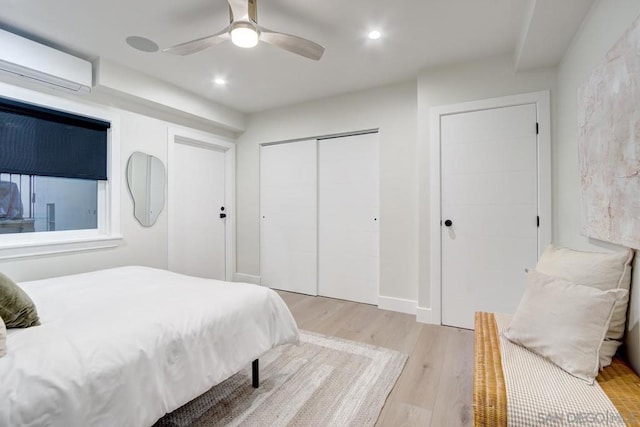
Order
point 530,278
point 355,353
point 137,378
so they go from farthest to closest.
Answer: point 355,353, point 530,278, point 137,378

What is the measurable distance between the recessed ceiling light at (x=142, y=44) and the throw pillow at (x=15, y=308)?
6.34 ft

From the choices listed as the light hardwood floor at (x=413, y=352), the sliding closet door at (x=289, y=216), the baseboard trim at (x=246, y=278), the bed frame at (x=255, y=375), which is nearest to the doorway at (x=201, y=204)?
the baseboard trim at (x=246, y=278)

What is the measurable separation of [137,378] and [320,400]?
3.35 feet

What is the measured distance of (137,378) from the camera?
1140mm

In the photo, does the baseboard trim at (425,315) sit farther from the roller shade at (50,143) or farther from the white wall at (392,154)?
the roller shade at (50,143)

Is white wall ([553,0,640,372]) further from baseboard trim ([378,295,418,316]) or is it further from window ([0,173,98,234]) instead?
window ([0,173,98,234])

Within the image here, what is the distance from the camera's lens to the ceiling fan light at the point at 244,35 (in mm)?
1783

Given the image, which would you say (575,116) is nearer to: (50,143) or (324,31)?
(324,31)

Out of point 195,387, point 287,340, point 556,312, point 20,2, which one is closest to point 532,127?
point 556,312

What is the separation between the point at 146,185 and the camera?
10.5ft

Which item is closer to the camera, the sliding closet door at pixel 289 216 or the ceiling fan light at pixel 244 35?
the ceiling fan light at pixel 244 35

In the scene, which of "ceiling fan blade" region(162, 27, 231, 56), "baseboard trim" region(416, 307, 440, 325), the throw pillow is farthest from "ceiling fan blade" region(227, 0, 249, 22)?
"baseboard trim" region(416, 307, 440, 325)

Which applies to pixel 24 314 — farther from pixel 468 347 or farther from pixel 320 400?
pixel 468 347

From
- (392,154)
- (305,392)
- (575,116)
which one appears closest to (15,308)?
(305,392)
